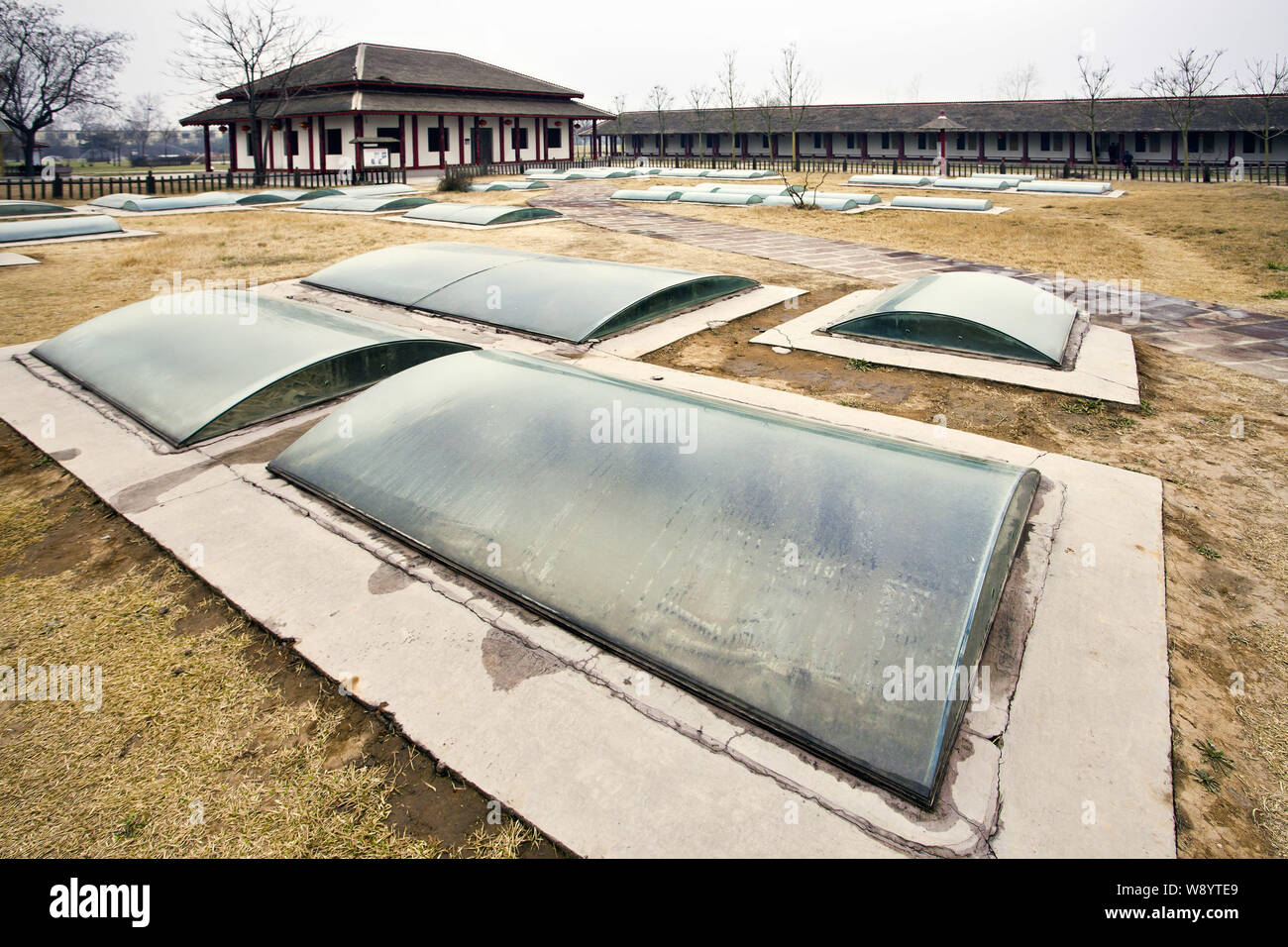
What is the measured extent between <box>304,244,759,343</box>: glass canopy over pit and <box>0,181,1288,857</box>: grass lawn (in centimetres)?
107

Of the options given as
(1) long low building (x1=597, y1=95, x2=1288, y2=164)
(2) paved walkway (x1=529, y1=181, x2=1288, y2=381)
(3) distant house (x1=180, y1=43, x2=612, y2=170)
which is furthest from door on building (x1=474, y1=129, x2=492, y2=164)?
(2) paved walkway (x1=529, y1=181, x2=1288, y2=381)

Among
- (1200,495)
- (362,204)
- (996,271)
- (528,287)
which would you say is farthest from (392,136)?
(1200,495)

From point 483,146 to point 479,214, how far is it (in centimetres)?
2721

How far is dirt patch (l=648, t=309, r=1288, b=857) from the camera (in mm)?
3027

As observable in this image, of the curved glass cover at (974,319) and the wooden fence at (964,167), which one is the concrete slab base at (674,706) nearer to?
the curved glass cover at (974,319)

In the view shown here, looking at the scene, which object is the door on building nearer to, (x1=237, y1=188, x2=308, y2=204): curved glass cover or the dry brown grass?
(x1=237, y1=188, x2=308, y2=204): curved glass cover

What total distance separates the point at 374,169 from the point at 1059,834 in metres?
36.0

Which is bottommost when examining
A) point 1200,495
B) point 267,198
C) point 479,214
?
point 1200,495

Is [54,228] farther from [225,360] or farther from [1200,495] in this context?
[1200,495]

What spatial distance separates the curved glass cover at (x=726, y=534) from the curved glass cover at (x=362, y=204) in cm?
2044

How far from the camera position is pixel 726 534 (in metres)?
3.85

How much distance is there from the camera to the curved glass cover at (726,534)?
315cm
